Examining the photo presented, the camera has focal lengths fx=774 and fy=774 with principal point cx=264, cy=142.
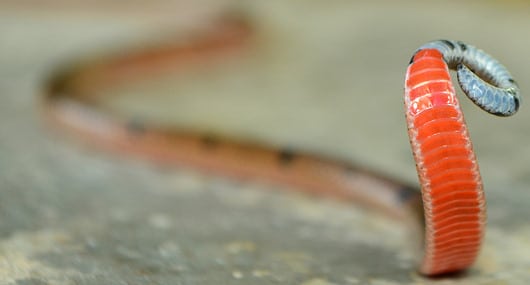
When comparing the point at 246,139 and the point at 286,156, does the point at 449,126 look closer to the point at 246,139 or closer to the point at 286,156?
the point at 286,156

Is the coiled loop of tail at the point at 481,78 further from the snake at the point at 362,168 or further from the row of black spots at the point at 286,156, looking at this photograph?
the row of black spots at the point at 286,156

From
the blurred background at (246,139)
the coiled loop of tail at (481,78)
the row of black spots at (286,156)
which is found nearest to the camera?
the coiled loop of tail at (481,78)

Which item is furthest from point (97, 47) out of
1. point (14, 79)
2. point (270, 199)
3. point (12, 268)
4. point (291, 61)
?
point (12, 268)

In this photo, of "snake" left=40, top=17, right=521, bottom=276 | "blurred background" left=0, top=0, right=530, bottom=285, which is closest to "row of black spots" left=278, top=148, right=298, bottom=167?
"snake" left=40, top=17, right=521, bottom=276

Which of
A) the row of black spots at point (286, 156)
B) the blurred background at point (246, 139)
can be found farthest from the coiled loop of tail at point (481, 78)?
the row of black spots at point (286, 156)

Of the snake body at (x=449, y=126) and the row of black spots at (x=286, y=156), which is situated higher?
the row of black spots at (x=286, y=156)

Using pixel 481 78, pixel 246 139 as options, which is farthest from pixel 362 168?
pixel 481 78
